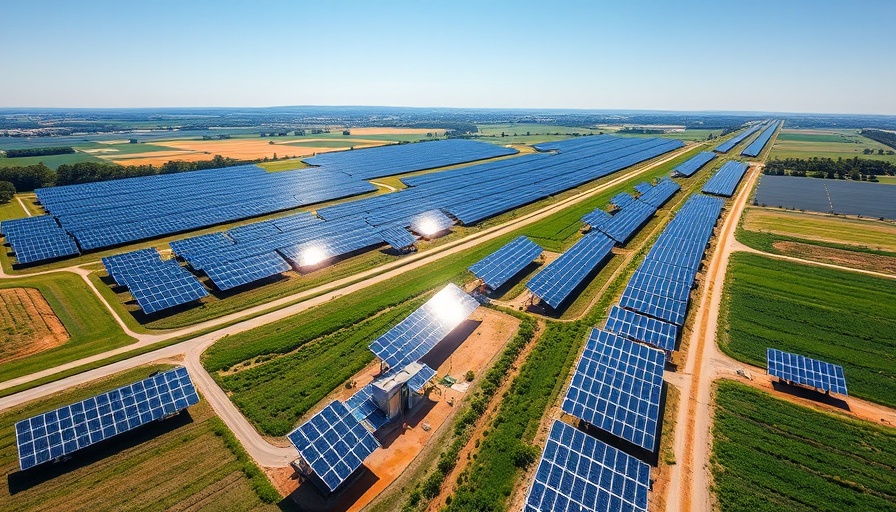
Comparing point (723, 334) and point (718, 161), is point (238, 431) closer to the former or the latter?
point (723, 334)

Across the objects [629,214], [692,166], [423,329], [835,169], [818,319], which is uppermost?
[835,169]

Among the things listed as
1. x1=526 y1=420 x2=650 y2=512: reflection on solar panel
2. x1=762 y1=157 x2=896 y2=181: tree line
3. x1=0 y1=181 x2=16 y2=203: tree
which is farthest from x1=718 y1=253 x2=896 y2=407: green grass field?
x1=0 y1=181 x2=16 y2=203: tree

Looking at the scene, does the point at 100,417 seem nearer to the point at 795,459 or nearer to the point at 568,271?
the point at 568,271

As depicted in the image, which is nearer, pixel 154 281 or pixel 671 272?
pixel 154 281

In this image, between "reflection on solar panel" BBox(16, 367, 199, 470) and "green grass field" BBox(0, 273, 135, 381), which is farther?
"green grass field" BBox(0, 273, 135, 381)

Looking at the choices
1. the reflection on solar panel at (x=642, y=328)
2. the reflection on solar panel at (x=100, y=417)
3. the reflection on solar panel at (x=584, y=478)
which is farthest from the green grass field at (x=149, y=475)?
the reflection on solar panel at (x=642, y=328)

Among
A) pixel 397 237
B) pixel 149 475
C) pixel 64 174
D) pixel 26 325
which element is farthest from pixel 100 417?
pixel 64 174

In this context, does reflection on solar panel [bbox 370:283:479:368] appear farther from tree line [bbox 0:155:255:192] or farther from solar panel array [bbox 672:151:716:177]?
solar panel array [bbox 672:151:716:177]
